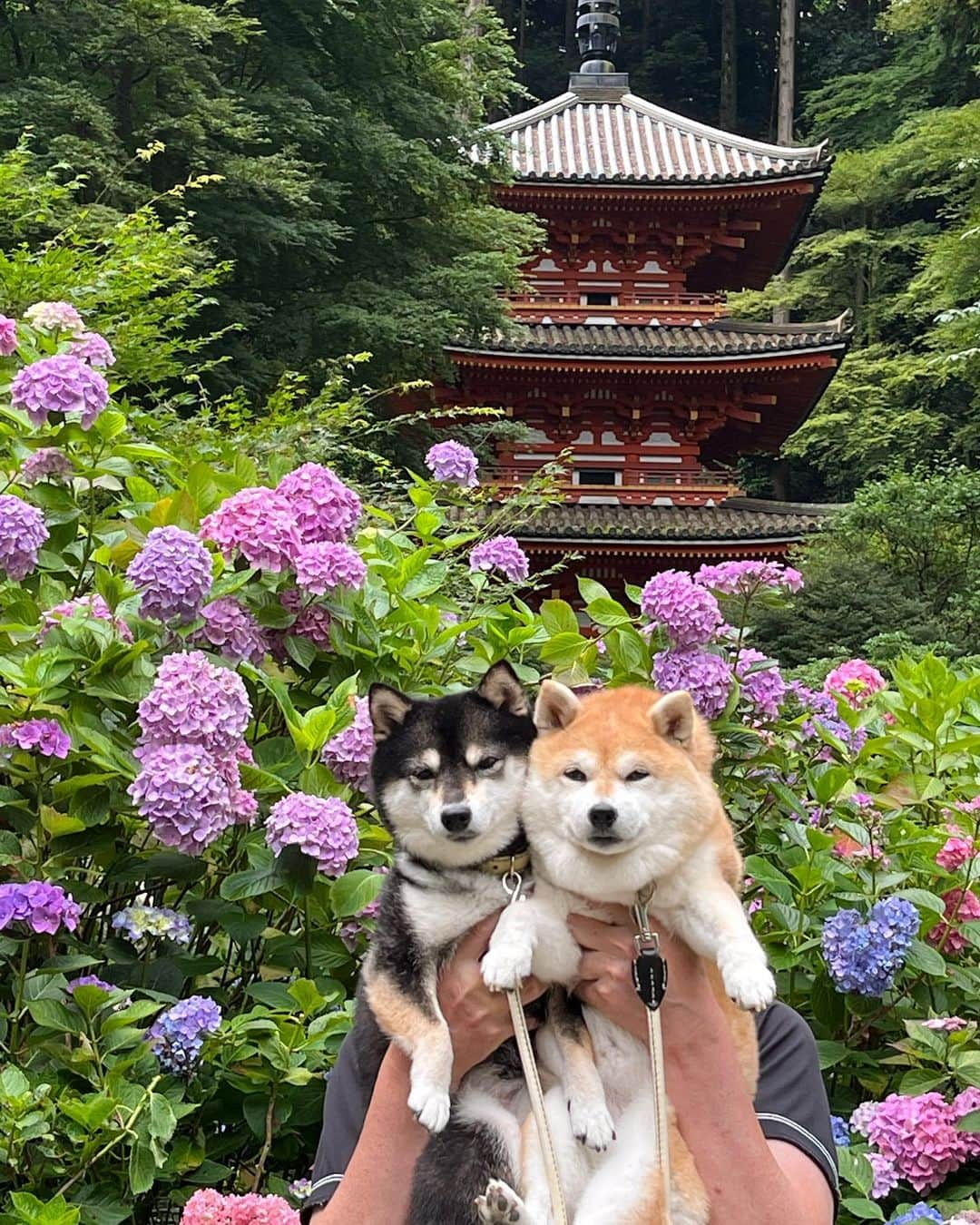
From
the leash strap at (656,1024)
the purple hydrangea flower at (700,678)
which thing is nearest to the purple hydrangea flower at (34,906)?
the leash strap at (656,1024)

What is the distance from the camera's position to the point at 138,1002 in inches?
87.7

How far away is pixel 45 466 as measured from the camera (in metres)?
2.86

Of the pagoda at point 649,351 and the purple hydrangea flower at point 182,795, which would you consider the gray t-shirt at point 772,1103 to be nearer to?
the purple hydrangea flower at point 182,795

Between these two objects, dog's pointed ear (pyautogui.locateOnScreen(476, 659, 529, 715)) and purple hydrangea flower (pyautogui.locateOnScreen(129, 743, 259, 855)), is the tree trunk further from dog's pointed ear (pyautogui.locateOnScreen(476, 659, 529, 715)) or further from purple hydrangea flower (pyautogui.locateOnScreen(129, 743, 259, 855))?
purple hydrangea flower (pyautogui.locateOnScreen(129, 743, 259, 855))

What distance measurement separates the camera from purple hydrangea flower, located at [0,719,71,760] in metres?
2.27

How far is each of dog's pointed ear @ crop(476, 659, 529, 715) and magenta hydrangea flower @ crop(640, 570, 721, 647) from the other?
2.51 feet

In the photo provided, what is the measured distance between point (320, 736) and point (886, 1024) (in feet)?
5.22

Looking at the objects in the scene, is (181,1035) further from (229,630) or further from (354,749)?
(229,630)

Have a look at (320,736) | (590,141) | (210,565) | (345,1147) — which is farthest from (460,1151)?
(590,141)

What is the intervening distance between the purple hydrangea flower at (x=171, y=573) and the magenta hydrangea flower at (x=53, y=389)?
54 cm

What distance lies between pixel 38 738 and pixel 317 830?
0.58m

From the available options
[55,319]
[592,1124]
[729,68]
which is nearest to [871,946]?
[592,1124]

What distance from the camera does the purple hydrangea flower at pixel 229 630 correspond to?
2554 mm

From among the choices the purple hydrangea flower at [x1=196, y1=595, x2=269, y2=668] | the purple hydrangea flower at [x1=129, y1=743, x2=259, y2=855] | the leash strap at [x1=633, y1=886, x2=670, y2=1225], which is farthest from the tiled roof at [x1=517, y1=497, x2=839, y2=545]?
the leash strap at [x1=633, y1=886, x2=670, y2=1225]
